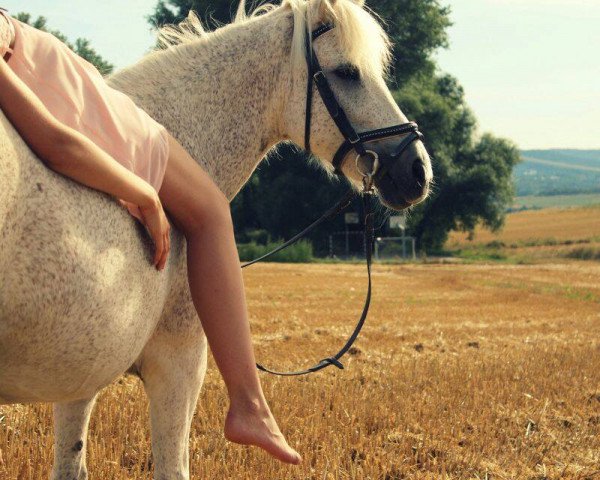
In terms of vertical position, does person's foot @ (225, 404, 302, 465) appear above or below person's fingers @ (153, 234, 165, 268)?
below

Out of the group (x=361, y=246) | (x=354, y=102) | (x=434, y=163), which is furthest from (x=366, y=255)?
(x=361, y=246)

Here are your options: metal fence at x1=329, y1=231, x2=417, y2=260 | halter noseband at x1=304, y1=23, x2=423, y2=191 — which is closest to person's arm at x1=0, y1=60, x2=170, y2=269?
halter noseband at x1=304, y1=23, x2=423, y2=191

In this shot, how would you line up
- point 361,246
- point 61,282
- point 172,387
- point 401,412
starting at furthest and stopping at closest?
point 361,246
point 401,412
point 172,387
point 61,282

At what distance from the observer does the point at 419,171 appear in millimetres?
3043

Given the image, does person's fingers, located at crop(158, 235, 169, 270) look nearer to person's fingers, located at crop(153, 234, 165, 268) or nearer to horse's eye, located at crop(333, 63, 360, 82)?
person's fingers, located at crop(153, 234, 165, 268)

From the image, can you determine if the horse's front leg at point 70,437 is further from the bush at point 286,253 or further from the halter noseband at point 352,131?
the bush at point 286,253

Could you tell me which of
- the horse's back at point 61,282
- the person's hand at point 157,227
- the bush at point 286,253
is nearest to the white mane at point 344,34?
the person's hand at point 157,227

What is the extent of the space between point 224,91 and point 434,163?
29.7 m

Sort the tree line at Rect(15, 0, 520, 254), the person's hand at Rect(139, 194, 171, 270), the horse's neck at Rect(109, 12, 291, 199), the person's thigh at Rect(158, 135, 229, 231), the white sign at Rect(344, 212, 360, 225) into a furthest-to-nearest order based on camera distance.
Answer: the white sign at Rect(344, 212, 360, 225), the tree line at Rect(15, 0, 520, 254), the horse's neck at Rect(109, 12, 291, 199), the person's thigh at Rect(158, 135, 229, 231), the person's hand at Rect(139, 194, 171, 270)

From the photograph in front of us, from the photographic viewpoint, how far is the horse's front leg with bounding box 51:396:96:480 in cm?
285

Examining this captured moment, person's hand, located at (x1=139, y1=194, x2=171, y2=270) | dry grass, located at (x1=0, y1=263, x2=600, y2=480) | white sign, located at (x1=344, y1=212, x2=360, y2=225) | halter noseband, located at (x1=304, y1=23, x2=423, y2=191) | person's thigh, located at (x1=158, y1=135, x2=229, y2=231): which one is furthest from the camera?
white sign, located at (x1=344, y1=212, x2=360, y2=225)

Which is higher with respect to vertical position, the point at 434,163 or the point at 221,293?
the point at 434,163

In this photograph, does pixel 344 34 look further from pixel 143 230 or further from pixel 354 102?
pixel 143 230

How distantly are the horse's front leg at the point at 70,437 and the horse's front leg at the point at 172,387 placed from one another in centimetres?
37
